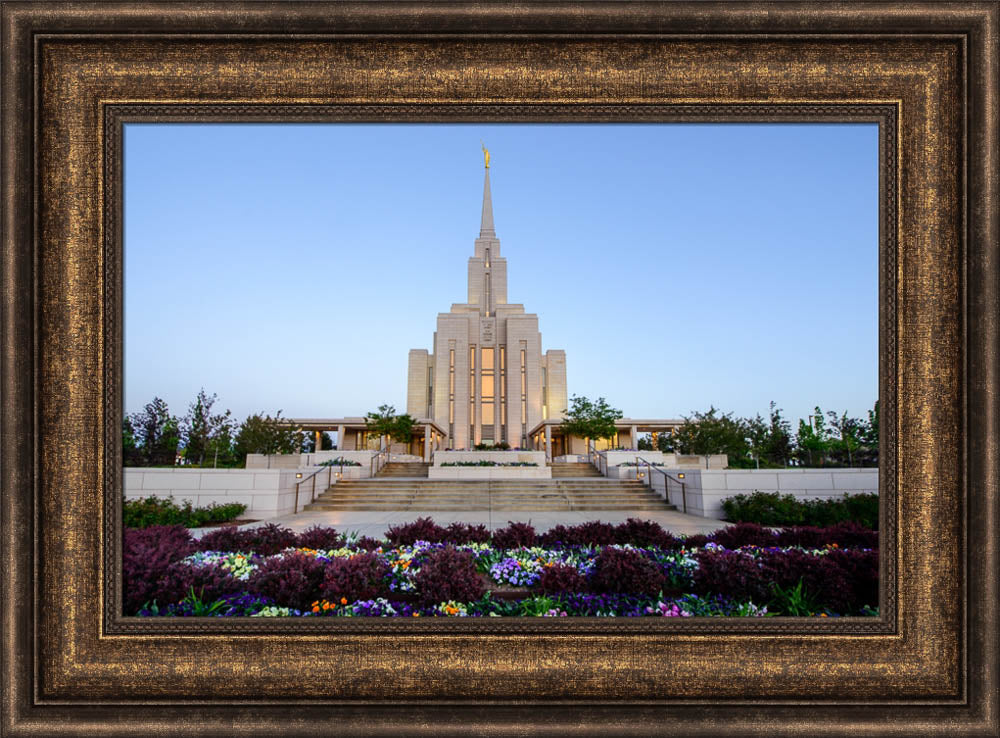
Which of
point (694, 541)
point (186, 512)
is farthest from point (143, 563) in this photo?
point (186, 512)

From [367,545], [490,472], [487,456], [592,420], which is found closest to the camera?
[367,545]

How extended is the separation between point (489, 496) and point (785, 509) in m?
7.85

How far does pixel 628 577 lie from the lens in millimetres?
3850

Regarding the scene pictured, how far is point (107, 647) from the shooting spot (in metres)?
2.70

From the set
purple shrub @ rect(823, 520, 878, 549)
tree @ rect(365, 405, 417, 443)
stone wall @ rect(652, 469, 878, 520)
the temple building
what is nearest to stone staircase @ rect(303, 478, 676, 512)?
stone wall @ rect(652, 469, 878, 520)

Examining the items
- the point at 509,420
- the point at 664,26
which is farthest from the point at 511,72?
the point at 509,420

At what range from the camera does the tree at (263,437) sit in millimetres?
18422

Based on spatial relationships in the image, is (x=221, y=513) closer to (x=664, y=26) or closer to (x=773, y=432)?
(x=664, y=26)

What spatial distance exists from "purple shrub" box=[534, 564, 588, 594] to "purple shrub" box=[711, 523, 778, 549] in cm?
259

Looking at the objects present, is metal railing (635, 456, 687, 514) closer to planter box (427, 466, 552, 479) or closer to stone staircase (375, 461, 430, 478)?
planter box (427, 466, 552, 479)

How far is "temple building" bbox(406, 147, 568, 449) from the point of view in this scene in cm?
5103

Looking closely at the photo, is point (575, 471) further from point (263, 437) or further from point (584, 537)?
point (584, 537)

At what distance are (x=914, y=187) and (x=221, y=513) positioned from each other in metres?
12.7

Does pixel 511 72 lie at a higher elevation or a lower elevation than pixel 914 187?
higher
